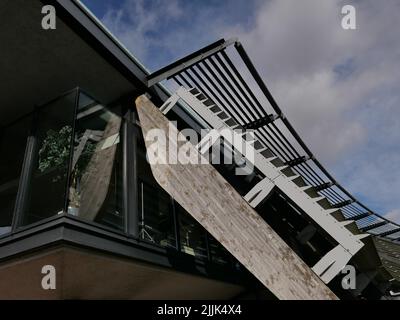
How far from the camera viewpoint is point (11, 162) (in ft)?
18.6

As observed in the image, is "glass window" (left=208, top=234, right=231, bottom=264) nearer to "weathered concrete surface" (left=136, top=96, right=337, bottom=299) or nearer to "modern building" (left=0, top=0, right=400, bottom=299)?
"modern building" (left=0, top=0, right=400, bottom=299)

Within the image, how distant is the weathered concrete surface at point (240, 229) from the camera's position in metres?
3.34

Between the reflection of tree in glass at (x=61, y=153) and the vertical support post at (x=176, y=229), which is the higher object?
the reflection of tree in glass at (x=61, y=153)

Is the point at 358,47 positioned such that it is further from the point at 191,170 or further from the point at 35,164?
the point at 35,164

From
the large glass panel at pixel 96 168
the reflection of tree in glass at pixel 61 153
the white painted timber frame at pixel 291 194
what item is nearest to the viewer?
the white painted timber frame at pixel 291 194

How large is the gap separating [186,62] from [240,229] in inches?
112

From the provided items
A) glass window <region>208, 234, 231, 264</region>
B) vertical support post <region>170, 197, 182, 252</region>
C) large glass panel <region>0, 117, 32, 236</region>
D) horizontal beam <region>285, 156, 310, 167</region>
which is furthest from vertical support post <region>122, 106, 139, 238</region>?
horizontal beam <region>285, 156, 310, 167</region>

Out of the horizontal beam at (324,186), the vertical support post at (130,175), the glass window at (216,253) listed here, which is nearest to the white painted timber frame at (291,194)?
the vertical support post at (130,175)

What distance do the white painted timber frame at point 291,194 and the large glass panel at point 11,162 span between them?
264 cm

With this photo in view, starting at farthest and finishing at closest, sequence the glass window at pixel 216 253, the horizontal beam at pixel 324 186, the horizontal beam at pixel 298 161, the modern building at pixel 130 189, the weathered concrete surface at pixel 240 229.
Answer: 1. the horizontal beam at pixel 324 186
2. the glass window at pixel 216 253
3. the horizontal beam at pixel 298 161
4. the modern building at pixel 130 189
5. the weathered concrete surface at pixel 240 229

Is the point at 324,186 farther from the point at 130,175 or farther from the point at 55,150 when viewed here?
the point at 55,150

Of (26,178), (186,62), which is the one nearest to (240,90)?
(186,62)

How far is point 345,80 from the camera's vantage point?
5.84 m

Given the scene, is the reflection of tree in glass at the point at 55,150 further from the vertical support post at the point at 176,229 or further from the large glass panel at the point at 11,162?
the vertical support post at the point at 176,229
